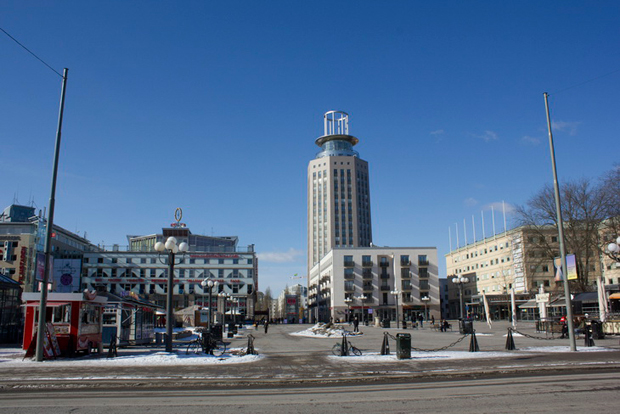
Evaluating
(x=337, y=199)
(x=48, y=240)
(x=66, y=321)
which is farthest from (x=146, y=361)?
(x=337, y=199)

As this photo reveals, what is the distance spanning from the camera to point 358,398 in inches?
413

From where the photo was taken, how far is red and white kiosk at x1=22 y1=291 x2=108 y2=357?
64.3ft

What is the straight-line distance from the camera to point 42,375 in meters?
14.2

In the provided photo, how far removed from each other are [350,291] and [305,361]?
257 ft

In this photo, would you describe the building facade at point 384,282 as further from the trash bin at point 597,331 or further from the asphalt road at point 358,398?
the asphalt road at point 358,398

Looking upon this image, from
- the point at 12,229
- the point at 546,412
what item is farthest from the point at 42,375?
the point at 12,229

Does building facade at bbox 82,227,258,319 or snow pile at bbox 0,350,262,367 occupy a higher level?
building facade at bbox 82,227,258,319

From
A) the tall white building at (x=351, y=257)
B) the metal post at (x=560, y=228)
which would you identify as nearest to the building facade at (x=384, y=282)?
the tall white building at (x=351, y=257)

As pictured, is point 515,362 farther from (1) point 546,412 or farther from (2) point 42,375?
(2) point 42,375

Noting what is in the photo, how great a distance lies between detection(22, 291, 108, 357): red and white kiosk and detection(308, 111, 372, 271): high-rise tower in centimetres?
11836

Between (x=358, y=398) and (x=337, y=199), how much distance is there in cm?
13033

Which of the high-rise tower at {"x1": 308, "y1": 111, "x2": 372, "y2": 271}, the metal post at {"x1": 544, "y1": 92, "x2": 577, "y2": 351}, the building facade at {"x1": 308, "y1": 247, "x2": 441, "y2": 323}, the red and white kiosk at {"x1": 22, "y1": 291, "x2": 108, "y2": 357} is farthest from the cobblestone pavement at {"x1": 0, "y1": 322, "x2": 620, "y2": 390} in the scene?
the high-rise tower at {"x1": 308, "y1": 111, "x2": 372, "y2": 271}

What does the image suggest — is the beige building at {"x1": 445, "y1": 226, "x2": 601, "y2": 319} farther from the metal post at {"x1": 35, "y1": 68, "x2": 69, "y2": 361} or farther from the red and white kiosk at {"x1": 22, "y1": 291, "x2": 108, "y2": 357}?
the metal post at {"x1": 35, "y1": 68, "x2": 69, "y2": 361}

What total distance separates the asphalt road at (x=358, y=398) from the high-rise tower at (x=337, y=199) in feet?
414
